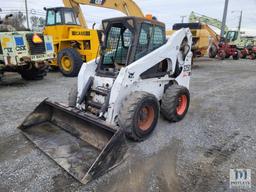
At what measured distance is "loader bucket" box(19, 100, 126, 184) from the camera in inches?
98.3

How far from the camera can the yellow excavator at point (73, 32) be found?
8398 mm

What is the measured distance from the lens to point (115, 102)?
10.3ft

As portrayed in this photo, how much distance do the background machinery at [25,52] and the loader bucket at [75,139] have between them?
3.64 m

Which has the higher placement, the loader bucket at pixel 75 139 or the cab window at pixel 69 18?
the cab window at pixel 69 18

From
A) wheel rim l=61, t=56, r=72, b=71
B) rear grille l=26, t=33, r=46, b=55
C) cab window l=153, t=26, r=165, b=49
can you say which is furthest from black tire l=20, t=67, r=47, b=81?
cab window l=153, t=26, r=165, b=49

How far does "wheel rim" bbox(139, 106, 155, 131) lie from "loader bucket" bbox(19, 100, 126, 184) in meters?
0.71

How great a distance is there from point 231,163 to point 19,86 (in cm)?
678

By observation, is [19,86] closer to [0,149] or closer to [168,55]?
[0,149]

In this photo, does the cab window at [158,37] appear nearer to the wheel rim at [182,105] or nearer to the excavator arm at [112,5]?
the wheel rim at [182,105]

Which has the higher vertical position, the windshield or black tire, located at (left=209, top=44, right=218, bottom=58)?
the windshield

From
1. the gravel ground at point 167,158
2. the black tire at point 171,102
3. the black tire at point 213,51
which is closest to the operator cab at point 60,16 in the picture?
the gravel ground at point 167,158

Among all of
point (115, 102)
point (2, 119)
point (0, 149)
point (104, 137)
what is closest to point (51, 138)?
point (0, 149)

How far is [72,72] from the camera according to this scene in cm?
838

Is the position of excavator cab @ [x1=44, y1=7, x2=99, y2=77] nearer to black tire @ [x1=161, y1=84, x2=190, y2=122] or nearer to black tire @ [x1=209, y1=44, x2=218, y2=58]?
black tire @ [x1=161, y1=84, x2=190, y2=122]
